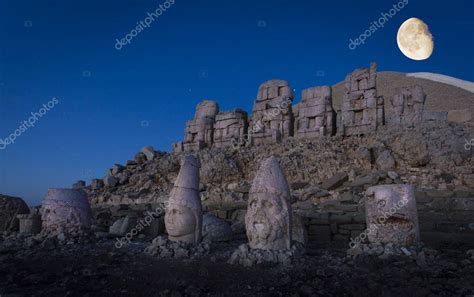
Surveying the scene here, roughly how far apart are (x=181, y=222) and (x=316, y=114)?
12.4 meters

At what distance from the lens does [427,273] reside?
4.98 m

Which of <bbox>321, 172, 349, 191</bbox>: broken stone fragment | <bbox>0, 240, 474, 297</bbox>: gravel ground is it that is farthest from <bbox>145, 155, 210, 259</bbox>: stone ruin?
<bbox>321, 172, 349, 191</bbox>: broken stone fragment

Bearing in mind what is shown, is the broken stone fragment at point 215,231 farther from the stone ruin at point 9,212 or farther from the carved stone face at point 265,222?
the stone ruin at point 9,212

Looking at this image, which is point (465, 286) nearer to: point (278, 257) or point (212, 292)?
point (278, 257)

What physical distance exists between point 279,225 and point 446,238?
178 inches

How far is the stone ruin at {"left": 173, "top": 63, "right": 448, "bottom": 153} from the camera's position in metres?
15.9

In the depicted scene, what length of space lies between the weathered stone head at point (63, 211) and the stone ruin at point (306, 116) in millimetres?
11336

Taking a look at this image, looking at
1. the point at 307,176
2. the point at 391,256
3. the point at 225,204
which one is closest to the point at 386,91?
the point at 307,176

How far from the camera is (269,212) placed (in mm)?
6141

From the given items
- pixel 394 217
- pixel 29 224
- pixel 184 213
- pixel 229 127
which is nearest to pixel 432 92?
pixel 229 127

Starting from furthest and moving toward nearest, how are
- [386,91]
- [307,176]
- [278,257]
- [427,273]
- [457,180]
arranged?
1. [386,91]
2. [307,176]
3. [457,180]
4. [278,257]
5. [427,273]

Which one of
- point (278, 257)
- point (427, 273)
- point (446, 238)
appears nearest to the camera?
point (427, 273)

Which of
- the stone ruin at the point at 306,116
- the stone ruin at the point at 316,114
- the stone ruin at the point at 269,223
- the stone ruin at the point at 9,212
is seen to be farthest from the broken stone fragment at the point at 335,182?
the stone ruin at the point at 9,212

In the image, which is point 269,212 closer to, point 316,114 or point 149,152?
point 316,114
